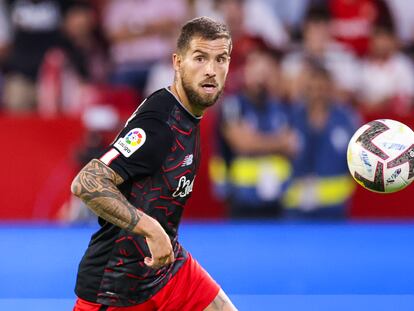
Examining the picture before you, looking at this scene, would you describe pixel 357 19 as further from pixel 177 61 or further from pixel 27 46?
pixel 177 61

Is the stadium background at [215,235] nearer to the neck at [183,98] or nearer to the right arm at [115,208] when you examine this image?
the neck at [183,98]

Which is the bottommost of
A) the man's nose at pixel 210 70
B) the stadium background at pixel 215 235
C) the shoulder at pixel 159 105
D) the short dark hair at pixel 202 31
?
the stadium background at pixel 215 235

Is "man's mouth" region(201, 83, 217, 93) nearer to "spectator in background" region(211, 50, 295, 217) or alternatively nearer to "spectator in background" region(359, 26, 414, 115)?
"spectator in background" region(211, 50, 295, 217)

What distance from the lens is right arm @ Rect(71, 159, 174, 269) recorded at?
3.94m

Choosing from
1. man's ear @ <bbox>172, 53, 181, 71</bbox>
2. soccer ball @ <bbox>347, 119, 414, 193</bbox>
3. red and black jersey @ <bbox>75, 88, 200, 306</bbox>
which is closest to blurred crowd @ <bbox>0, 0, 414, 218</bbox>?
soccer ball @ <bbox>347, 119, 414, 193</bbox>

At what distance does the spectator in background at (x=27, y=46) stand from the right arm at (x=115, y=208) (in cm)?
747

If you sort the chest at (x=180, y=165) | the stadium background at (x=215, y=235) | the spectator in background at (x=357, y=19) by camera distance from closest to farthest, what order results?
the chest at (x=180, y=165) → the stadium background at (x=215, y=235) → the spectator in background at (x=357, y=19)

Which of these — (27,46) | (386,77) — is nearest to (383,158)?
(386,77)

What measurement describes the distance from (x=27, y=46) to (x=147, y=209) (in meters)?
7.40

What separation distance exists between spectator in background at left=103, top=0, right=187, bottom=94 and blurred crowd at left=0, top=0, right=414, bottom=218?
1 centimetres

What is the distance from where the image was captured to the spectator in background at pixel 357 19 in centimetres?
1145

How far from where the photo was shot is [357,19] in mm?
11555

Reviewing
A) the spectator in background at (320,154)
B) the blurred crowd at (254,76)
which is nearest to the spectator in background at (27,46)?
the blurred crowd at (254,76)

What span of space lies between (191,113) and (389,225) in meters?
5.62
